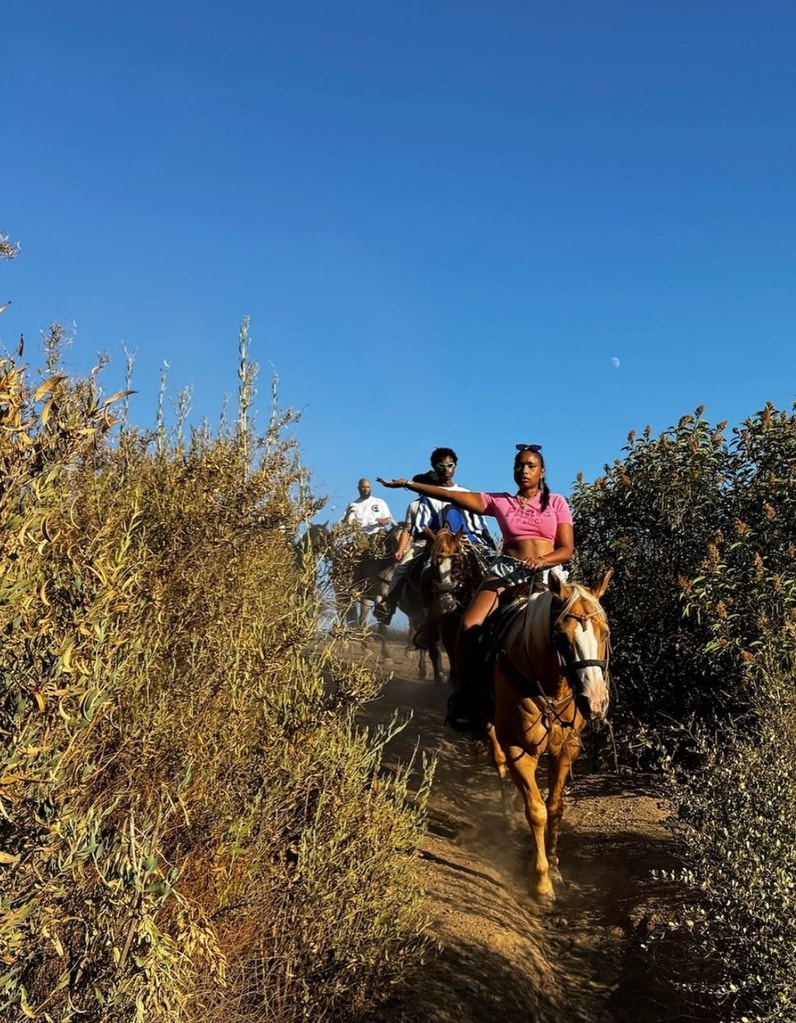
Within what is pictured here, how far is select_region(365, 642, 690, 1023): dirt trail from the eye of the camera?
3924 millimetres

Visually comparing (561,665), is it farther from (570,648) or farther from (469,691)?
(469,691)

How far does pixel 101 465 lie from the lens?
5031 millimetres

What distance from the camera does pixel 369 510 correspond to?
15344mm

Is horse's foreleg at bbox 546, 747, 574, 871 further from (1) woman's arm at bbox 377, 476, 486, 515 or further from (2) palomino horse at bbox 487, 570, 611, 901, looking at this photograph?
(1) woman's arm at bbox 377, 476, 486, 515

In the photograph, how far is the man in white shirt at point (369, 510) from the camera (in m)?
14.8

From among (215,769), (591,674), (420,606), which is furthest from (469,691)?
(215,769)

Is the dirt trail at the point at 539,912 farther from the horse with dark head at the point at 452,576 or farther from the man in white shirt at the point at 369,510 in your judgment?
the man in white shirt at the point at 369,510

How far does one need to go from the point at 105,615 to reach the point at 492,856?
5157mm

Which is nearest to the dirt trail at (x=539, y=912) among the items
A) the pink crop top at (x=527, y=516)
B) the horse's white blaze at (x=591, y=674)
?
the horse's white blaze at (x=591, y=674)

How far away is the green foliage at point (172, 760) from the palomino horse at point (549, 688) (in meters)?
1.66

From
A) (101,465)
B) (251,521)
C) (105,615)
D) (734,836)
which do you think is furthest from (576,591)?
(105,615)

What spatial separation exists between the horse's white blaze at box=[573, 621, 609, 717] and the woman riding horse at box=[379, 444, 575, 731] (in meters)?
1.58

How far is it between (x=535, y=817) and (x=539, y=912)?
65 cm

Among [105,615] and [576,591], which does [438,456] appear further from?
[105,615]
